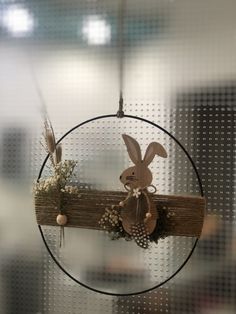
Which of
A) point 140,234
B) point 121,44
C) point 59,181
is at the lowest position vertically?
point 140,234

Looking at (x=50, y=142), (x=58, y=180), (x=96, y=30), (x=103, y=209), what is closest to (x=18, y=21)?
(x=96, y=30)

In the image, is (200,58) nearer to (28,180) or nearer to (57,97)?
(57,97)

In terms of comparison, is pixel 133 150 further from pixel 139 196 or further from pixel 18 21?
pixel 18 21

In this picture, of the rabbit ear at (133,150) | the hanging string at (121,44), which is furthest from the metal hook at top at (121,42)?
the rabbit ear at (133,150)

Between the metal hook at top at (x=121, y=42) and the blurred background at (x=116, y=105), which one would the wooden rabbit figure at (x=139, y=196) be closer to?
the blurred background at (x=116, y=105)

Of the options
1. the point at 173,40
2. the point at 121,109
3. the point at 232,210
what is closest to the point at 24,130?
the point at 121,109

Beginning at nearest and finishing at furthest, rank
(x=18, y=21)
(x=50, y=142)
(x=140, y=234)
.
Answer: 1. (x=140, y=234)
2. (x=50, y=142)
3. (x=18, y=21)

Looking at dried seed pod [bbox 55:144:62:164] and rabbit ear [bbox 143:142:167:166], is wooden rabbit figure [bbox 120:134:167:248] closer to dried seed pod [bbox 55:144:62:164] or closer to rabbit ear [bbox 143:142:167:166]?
rabbit ear [bbox 143:142:167:166]
